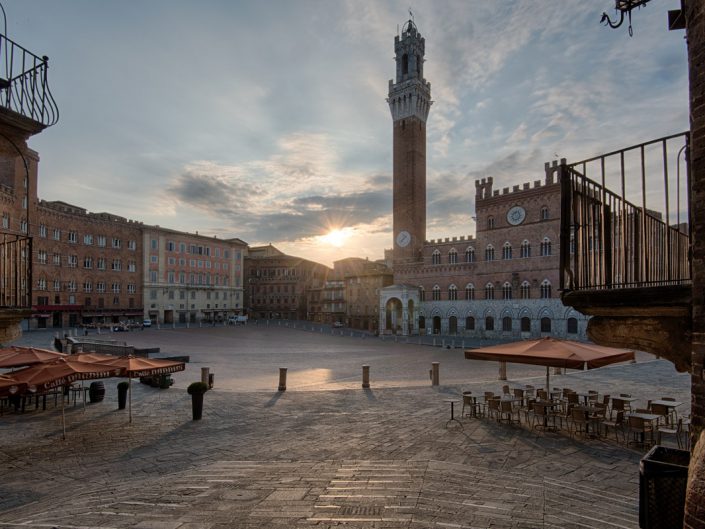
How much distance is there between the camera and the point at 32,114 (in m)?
7.19

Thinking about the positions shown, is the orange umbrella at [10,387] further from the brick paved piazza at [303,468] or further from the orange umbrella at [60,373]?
the brick paved piazza at [303,468]

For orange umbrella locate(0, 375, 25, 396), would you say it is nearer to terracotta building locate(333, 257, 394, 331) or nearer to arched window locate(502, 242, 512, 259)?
arched window locate(502, 242, 512, 259)

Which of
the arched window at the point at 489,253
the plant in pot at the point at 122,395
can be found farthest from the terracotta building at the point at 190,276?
the plant in pot at the point at 122,395

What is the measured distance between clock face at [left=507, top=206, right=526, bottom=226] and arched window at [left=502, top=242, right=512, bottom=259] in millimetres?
2538

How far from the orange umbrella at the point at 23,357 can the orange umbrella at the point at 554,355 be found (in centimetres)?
1244

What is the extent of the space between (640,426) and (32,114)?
12.7 metres

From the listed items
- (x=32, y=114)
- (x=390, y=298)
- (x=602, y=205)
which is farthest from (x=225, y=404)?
(x=390, y=298)

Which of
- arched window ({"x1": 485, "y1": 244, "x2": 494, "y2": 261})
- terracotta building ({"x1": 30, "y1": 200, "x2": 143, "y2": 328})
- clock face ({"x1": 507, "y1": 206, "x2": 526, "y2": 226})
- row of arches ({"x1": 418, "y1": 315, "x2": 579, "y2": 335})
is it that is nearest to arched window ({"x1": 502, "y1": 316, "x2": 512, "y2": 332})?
row of arches ({"x1": 418, "y1": 315, "x2": 579, "y2": 335})

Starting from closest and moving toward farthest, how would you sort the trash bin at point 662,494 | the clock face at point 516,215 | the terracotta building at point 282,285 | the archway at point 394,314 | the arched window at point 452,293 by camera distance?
the trash bin at point 662,494 → the clock face at point 516,215 → the arched window at point 452,293 → the archway at point 394,314 → the terracotta building at point 282,285

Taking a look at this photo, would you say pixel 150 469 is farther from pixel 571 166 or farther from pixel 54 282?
pixel 54 282

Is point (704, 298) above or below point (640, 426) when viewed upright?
above

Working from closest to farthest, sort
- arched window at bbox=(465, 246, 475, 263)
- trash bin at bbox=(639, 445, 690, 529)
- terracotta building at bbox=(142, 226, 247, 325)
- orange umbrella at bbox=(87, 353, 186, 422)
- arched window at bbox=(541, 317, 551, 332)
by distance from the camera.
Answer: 1. trash bin at bbox=(639, 445, 690, 529)
2. orange umbrella at bbox=(87, 353, 186, 422)
3. arched window at bbox=(541, 317, 551, 332)
4. arched window at bbox=(465, 246, 475, 263)
5. terracotta building at bbox=(142, 226, 247, 325)

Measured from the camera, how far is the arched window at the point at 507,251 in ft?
167

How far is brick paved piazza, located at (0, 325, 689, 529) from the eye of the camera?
19.3ft
